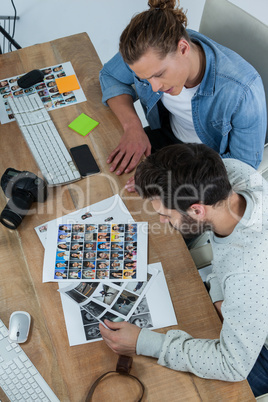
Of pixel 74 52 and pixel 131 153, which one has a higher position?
pixel 74 52

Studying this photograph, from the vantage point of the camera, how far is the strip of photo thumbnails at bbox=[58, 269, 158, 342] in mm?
1087

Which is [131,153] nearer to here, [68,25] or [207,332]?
[207,332]

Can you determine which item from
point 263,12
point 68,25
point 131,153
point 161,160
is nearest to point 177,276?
point 161,160

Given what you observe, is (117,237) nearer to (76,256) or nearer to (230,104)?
(76,256)

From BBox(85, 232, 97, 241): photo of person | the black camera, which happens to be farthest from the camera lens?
BBox(85, 232, 97, 241): photo of person

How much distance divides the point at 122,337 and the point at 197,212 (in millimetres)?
368

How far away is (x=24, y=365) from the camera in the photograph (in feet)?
3.45

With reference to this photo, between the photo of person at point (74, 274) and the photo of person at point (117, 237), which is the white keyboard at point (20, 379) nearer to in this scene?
the photo of person at point (74, 274)

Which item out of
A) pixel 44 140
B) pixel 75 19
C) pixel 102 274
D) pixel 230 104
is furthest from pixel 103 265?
pixel 75 19

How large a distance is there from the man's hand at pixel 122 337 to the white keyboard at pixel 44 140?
0.50 m

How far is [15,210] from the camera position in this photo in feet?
4.05

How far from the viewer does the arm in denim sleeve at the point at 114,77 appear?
148cm

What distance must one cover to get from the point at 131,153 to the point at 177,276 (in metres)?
0.45

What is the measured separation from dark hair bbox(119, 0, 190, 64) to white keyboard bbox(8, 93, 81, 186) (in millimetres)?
386
